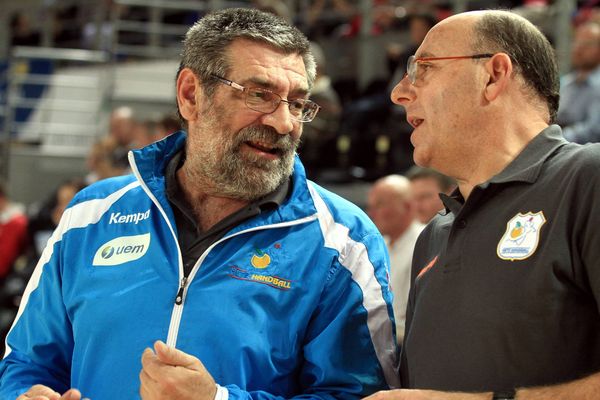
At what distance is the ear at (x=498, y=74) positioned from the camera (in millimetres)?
2473

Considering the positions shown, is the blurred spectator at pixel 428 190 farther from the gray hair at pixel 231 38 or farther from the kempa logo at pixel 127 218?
the kempa logo at pixel 127 218

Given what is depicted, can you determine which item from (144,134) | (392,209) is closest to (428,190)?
(392,209)

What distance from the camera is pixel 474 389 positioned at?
2229 mm

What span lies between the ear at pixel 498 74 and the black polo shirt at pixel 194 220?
688mm

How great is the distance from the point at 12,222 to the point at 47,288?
5.98 meters

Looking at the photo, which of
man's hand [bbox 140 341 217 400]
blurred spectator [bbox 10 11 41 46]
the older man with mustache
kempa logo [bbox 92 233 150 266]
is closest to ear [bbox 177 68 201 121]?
the older man with mustache

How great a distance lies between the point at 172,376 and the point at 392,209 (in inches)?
135

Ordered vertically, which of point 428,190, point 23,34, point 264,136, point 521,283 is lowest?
point 23,34

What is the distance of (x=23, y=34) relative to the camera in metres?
14.8

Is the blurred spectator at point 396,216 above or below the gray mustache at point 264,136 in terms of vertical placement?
below

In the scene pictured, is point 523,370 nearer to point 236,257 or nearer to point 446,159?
point 446,159

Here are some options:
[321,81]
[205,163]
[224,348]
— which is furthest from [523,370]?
[321,81]

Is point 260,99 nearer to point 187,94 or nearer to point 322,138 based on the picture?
point 187,94

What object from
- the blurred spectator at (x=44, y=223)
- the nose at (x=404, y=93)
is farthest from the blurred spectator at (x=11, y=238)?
the nose at (x=404, y=93)
